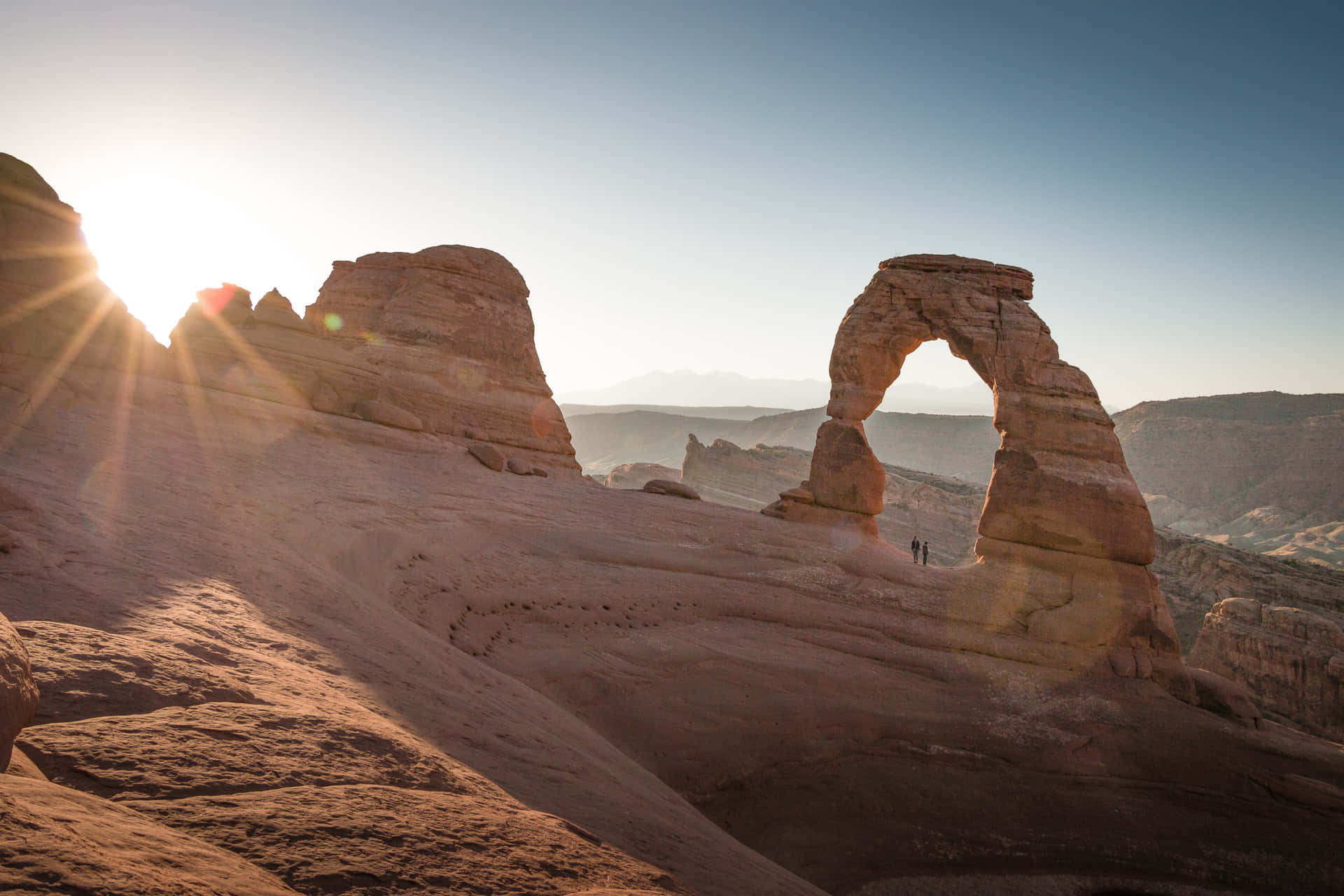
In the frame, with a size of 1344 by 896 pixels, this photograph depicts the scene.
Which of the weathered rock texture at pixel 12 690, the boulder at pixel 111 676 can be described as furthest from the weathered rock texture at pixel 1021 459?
the weathered rock texture at pixel 12 690

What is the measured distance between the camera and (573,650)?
1059cm

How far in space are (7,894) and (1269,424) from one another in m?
74.8

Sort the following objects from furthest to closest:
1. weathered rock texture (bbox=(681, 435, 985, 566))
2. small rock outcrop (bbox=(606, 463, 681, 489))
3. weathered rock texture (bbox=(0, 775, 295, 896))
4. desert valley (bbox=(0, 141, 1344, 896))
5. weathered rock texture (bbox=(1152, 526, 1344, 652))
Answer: small rock outcrop (bbox=(606, 463, 681, 489)) < weathered rock texture (bbox=(681, 435, 985, 566)) < weathered rock texture (bbox=(1152, 526, 1344, 652)) < desert valley (bbox=(0, 141, 1344, 896)) < weathered rock texture (bbox=(0, 775, 295, 896))

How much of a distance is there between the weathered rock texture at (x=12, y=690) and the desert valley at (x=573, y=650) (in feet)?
0.08

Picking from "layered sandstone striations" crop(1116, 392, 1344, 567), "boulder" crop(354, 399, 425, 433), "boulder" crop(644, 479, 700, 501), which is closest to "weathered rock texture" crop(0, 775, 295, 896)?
"boulder" crop(644, 479, 700, 501)

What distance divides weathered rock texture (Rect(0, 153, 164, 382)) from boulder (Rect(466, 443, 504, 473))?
8.53 meters

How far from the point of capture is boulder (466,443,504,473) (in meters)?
21.2

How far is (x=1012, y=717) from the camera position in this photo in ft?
36.1

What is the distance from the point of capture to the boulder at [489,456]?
69.5 feet

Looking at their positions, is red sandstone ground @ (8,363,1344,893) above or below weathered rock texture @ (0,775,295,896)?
below

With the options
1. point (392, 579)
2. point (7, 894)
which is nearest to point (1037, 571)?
point (392, 579)

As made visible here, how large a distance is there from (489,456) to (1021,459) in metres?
14.2

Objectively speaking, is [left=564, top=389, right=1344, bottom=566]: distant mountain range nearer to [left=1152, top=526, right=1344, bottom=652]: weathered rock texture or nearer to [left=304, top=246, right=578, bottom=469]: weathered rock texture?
[left=1152, top=526, right=1344, bottom=652]: weathered rock texture

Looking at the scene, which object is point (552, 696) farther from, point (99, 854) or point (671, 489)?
point (671, 489)
